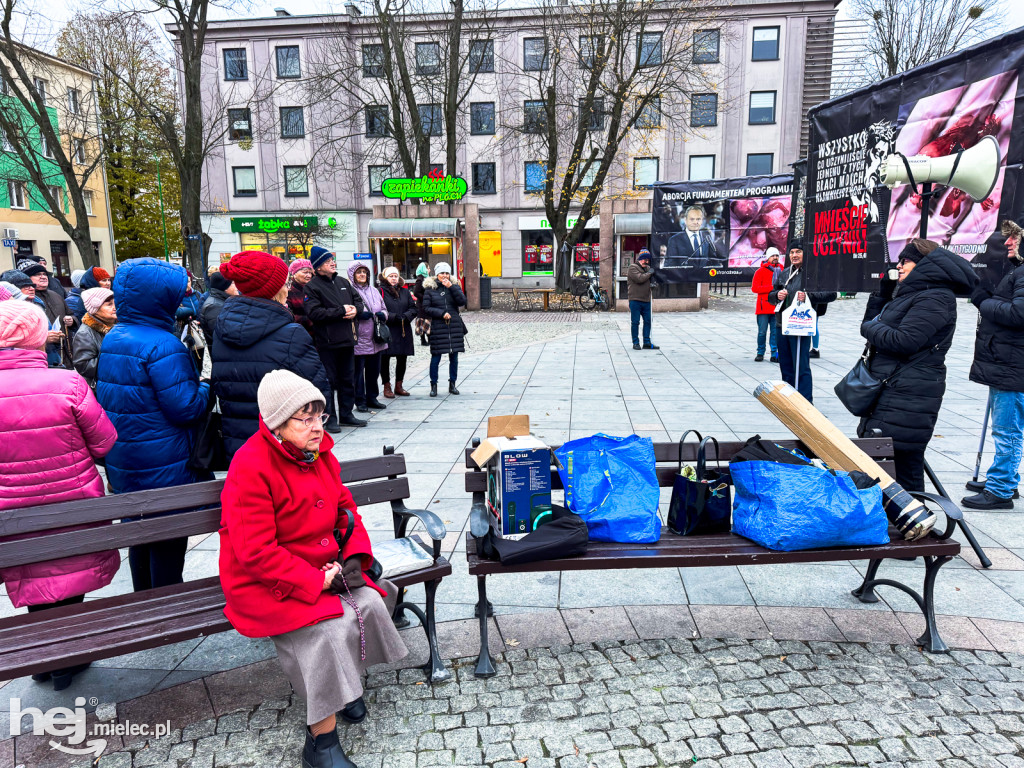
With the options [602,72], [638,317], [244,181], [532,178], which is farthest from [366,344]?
[244,181]

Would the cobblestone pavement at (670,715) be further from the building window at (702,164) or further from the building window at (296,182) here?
the building window at (296,182)

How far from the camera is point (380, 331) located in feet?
28.0

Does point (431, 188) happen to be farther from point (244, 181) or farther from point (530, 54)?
point (244, 181)

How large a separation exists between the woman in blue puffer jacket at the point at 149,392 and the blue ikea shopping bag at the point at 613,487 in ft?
6.65

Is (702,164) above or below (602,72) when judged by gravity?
below

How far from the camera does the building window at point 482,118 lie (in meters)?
37.3

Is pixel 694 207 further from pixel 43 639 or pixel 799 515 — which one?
pixel 43 639

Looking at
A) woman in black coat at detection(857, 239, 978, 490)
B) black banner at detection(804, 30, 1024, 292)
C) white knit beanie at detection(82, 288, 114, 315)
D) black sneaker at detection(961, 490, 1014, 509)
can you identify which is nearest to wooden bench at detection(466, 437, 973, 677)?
woman in black coat at detection(857, 239, 978, 490)

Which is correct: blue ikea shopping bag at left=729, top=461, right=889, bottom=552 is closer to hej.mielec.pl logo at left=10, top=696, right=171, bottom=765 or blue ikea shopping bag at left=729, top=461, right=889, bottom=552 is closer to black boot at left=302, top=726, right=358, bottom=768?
black boot at left=302, top=726, right=358, bottom=768

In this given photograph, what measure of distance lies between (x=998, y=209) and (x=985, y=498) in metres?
2.19

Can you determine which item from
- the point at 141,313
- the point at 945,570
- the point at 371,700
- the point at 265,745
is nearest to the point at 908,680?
the point at 945,570

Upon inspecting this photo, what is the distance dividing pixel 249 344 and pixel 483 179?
36.1 m

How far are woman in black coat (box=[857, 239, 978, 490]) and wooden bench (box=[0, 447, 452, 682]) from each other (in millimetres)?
3064

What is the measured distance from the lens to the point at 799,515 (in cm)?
316
